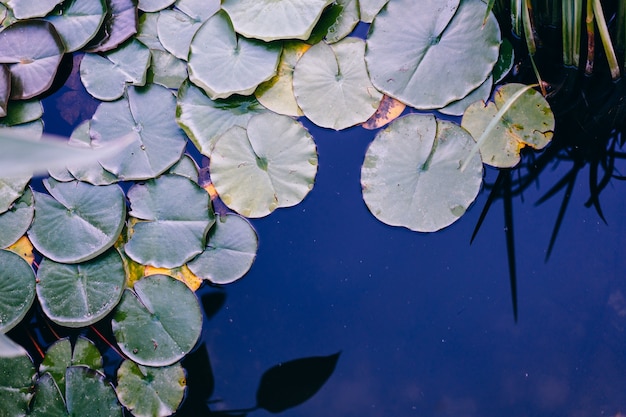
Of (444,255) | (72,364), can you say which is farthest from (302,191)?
(72,364)

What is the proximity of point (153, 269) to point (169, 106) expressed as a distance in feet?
1.89

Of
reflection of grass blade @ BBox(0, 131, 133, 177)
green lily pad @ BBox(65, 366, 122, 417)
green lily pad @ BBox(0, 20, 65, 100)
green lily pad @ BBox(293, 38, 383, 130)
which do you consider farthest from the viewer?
green lily pad @ BBox(0, 20, 65, 100)

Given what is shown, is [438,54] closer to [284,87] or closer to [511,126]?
[511,126]

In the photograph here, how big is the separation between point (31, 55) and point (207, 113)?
694mm

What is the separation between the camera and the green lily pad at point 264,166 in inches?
68.1

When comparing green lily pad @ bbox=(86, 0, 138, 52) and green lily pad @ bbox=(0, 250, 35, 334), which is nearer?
green lily pad @ bbox=(0, 250, 35, 334)

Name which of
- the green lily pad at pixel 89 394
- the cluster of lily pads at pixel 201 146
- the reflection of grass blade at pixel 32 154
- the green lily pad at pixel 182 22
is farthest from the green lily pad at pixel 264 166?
the reflection of grass blade at pixel 32 154

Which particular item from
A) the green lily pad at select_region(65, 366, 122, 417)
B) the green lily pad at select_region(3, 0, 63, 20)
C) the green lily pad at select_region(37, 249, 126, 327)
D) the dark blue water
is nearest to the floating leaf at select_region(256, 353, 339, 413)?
the dark blue water

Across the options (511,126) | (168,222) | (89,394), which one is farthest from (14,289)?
(511,126)

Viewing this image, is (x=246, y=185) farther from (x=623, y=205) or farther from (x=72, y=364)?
(x=623, y=205)

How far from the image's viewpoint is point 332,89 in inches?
70.4

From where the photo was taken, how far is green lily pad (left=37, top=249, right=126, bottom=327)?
1647 mm

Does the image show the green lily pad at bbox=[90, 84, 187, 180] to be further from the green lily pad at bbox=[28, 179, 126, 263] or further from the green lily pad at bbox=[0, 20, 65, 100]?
the green lily pad at bbox=[0, 20, 65, 100]

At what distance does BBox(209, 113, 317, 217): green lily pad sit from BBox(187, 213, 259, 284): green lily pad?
55 mm
